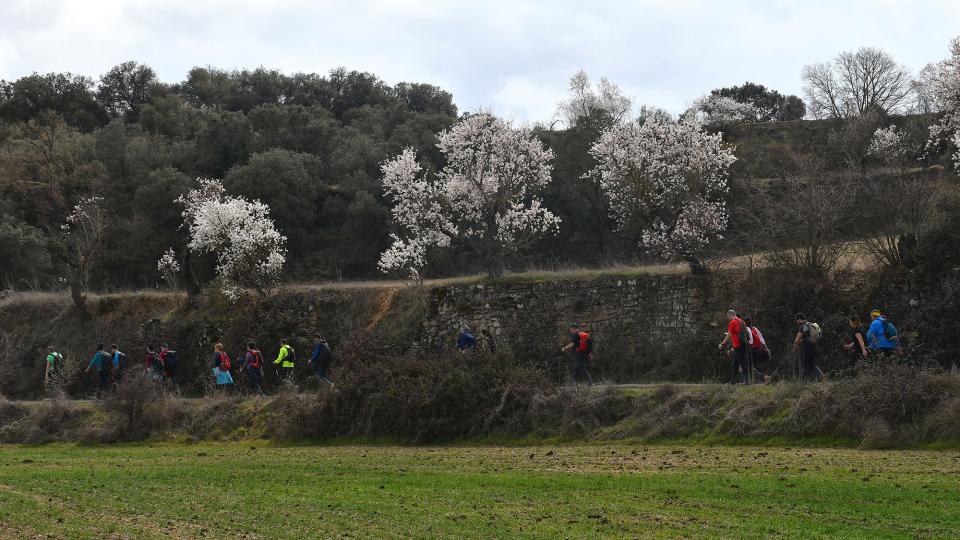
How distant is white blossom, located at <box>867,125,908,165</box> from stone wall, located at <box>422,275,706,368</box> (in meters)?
26.1

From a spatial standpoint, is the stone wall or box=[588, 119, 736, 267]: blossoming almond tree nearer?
the stone wall

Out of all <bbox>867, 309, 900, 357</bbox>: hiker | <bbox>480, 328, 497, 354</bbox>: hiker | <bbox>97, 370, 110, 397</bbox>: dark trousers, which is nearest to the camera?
<bbox>867, 309, 900, 357</bbox>: hiker

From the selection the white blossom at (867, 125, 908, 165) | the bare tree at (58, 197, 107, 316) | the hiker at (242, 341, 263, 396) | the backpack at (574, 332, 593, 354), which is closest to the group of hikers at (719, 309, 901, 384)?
the backpack at (574, 332, 593, 354)

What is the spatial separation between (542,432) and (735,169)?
130 feet

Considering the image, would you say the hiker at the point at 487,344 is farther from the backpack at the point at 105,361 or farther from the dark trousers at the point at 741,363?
the backpack at the point at 105,361

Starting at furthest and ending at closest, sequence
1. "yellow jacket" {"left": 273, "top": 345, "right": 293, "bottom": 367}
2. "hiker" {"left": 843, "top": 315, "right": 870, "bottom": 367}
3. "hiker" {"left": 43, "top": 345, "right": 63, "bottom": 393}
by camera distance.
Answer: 1. "hiker" {"left": 43, "top": 345, "right": 63, "bottom": 393}
2. "yellow jacket" {"left": 273, "top": 345, "right": 293, "bottom": 367}
3. "hiker" {"left": 843, "top": 315, "right": 870, "bottom": 367}

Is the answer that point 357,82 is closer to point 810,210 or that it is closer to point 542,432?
point 810,210

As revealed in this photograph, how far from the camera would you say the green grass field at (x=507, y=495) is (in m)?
13.8

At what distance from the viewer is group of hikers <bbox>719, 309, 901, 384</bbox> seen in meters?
24.1

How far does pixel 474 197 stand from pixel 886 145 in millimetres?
28318

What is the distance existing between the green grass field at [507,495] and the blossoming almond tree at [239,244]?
21514 millimetres

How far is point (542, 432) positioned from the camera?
24.7 metres

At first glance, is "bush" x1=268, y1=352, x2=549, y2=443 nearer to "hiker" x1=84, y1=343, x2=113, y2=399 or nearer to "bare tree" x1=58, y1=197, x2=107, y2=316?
"hiker" x1=84, y1=343, x2=113, y2=399

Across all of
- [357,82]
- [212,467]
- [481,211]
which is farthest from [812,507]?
[357,82]
